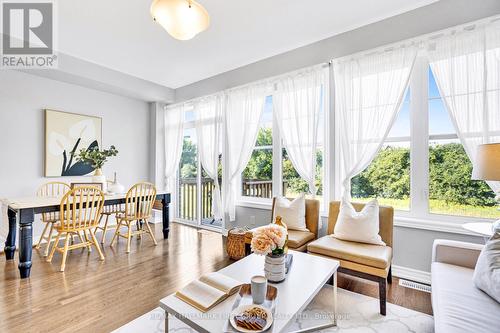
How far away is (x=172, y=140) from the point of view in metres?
5.14

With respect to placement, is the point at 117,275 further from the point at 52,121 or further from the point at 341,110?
the point at 341,110

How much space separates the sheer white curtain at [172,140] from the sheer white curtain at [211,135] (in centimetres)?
57

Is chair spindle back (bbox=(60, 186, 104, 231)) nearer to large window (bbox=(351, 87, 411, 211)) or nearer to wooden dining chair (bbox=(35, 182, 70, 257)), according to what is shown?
wooden dining chair (bbox=(35, 182, 70, 257))

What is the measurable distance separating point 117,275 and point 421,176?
341 cm

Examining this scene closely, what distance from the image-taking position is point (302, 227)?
9.75 ft

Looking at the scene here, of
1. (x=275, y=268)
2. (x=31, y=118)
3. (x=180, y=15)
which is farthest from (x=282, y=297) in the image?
(x=31, y=118)

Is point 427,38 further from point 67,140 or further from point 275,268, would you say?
point 67,140

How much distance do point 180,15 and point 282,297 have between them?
2.05m

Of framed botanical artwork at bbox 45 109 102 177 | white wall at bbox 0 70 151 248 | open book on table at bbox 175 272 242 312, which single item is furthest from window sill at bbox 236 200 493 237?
framed botanical artwork at bbox 45 109 102 177

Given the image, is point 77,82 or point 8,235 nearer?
point 8,235

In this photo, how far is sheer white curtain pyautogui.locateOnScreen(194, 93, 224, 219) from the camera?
4262 mm

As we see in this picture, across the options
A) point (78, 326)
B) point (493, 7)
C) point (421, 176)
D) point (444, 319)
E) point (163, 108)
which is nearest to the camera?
point (444, 319)

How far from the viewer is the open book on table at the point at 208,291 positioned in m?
1.34

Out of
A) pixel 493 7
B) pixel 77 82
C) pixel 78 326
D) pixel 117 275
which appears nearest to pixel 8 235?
pixel 117 275
